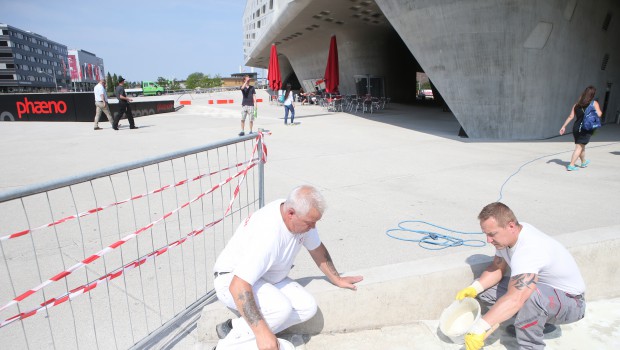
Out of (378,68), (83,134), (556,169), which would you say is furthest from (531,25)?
(378,68)

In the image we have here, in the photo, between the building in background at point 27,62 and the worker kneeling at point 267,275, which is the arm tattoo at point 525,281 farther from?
the building in background at point 27,62

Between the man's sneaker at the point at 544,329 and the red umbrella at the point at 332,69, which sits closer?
the man's sneaker at the point at 544,329

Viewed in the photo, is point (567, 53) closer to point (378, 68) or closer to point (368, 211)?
point (368, 211)

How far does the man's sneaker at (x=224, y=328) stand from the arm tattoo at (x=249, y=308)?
46 cm

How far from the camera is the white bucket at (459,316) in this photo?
268cm

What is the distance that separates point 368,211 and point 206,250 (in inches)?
88.4

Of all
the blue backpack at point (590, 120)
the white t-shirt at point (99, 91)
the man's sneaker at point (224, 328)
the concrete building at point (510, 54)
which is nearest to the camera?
the man's sneaker at point (224, 328)

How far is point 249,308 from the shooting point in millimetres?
2215

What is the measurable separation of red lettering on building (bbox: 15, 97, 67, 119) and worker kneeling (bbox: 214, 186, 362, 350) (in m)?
18.1

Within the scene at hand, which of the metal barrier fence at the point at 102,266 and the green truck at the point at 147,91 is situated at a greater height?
the green truck at the point at 147,91

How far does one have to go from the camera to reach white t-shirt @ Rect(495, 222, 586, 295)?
2525 mm

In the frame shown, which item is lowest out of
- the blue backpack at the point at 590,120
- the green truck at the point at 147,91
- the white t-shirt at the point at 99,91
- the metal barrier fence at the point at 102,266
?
the metal barrier fence at the point at 102,266

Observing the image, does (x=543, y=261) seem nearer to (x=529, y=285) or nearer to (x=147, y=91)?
(x=529, y=285)

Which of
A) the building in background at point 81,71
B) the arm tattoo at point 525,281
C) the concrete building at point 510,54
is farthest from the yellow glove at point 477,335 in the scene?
the building in background at point 81,71
